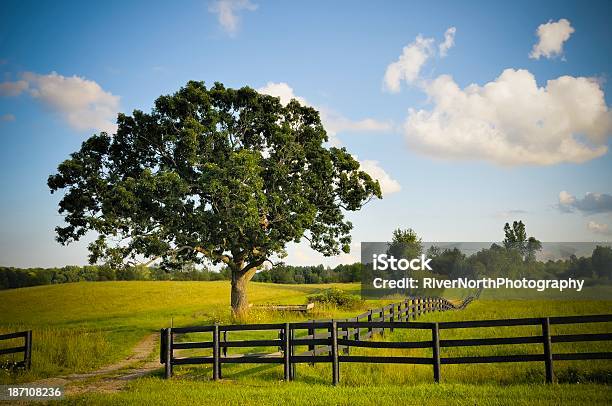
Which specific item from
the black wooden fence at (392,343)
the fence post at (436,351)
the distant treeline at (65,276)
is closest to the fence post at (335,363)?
the black wooden fence at (392,343)

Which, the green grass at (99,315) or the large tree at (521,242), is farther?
the large tree at (521,242)

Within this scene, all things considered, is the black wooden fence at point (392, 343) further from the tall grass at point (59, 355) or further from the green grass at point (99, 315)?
the green grass at point (99, 315)

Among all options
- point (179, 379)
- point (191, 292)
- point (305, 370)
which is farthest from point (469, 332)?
point (191, 292)

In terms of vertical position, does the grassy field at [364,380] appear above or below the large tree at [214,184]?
below

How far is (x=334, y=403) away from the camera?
1046 centimetres

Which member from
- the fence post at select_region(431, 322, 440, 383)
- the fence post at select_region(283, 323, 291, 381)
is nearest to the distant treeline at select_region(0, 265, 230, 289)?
the fence post at select_region(283, 323, 291, 381)

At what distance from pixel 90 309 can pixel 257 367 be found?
144 ft

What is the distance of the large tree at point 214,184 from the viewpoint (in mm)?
29188

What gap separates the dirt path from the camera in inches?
554

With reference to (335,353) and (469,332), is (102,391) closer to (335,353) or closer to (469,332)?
(335,353)

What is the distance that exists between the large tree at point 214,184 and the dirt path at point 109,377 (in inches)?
410

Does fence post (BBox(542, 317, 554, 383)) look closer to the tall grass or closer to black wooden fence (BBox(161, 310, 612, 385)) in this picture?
black wooden fence (BBox(161, 310, 612, 385))

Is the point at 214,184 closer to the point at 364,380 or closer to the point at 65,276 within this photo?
the point at 364,380

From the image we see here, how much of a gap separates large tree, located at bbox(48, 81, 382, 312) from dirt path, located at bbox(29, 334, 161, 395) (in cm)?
1043
